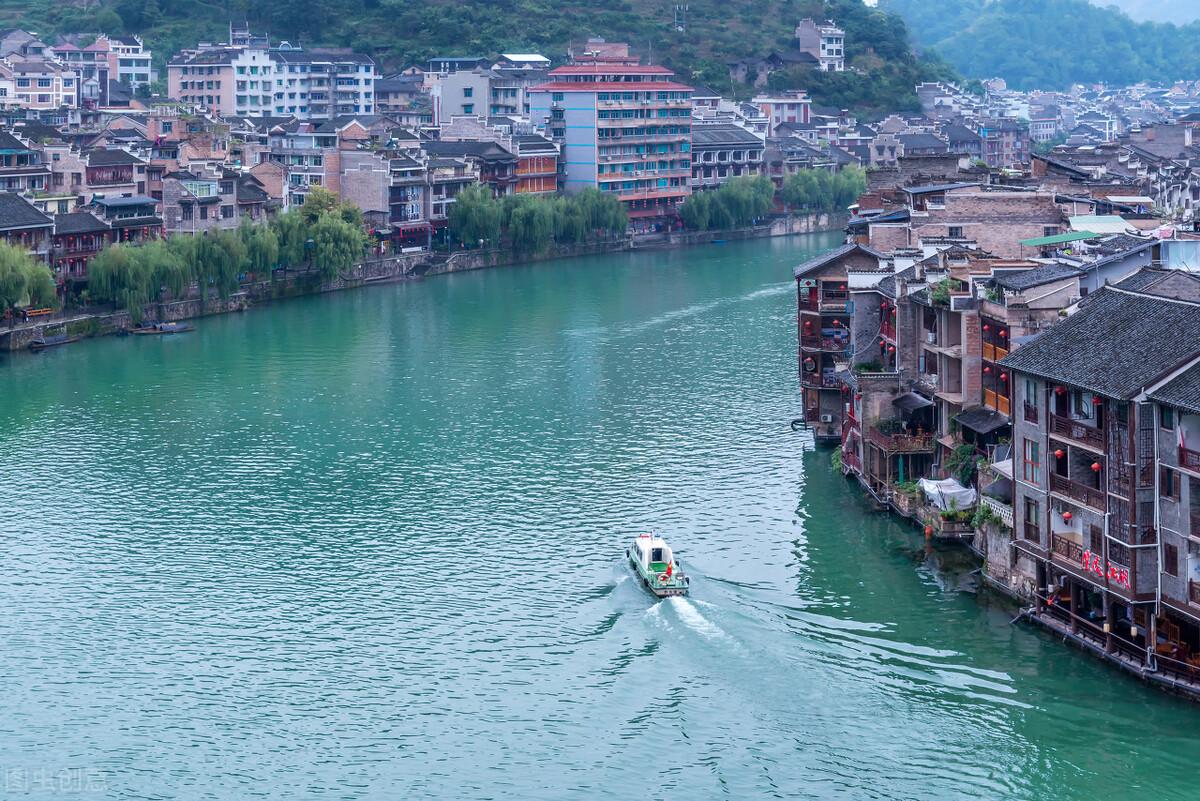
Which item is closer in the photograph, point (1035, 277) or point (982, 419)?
point (1035, 277)

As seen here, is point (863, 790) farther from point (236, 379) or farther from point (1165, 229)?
point (236, 379)

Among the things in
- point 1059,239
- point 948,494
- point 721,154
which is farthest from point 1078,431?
point 721,154

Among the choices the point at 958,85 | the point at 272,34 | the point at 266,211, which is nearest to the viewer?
the point at 266,211

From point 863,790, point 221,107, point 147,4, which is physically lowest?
point 863,790

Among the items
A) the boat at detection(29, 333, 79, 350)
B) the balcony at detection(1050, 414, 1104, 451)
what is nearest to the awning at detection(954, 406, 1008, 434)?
the balcony at detection(1050, 414, 1104, 451)

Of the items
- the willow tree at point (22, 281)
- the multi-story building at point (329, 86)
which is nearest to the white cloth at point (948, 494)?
the willow tree at point (22, 281)

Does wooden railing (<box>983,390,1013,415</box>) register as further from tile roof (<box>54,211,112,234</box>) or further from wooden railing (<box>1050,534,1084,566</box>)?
tile roof (<box>54,211,112,234</box>)

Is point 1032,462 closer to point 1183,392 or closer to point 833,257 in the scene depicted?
point 1183,392

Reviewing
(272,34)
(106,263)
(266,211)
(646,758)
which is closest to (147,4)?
(272,34)
